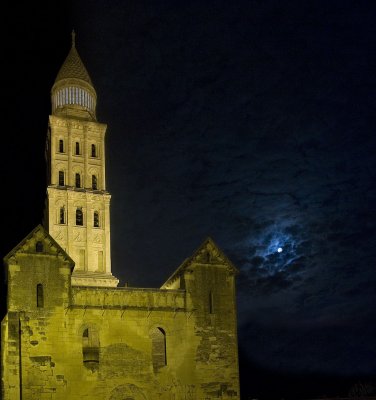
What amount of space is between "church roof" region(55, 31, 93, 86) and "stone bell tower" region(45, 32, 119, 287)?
0.16 metres

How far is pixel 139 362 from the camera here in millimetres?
38594

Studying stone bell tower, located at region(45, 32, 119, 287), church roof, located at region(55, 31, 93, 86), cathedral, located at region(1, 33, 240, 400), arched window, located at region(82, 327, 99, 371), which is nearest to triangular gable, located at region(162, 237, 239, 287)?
cathedral, located at region(1, 33, 240, 400)

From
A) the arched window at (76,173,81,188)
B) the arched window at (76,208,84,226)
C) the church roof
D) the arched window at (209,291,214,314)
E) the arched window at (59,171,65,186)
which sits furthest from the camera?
the church roof

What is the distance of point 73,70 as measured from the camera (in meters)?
65.9

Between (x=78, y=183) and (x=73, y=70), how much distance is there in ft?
43.8

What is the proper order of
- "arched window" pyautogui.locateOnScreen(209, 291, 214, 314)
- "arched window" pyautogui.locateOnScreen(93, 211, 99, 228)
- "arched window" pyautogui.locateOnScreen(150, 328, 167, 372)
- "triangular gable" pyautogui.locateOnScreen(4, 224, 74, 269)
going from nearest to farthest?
"triangular gable" pyautogui.locateOnScreen(4, 224, 74, 269) < "arched window" pyautogui.locateOnScreen(150, 328, 167, 372) < "arched window" pyautogui.locateOnScreen(209, 291, 214, 314) < "arched window" pyautogui.locateOnScreen(93, 211, 99, 228)

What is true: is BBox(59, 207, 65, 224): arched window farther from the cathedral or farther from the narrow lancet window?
the cathedral

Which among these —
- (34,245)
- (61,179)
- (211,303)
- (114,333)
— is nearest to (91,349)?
(114,333)

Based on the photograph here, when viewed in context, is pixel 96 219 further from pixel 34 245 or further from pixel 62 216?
pixel 34 245

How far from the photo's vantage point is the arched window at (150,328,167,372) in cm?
4022

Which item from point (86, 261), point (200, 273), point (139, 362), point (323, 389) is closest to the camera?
point (139, 362)

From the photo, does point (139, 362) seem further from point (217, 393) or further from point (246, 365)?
point (246, 365)

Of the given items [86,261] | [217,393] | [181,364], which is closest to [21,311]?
[181,364]

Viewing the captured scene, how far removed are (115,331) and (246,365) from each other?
47237mm
